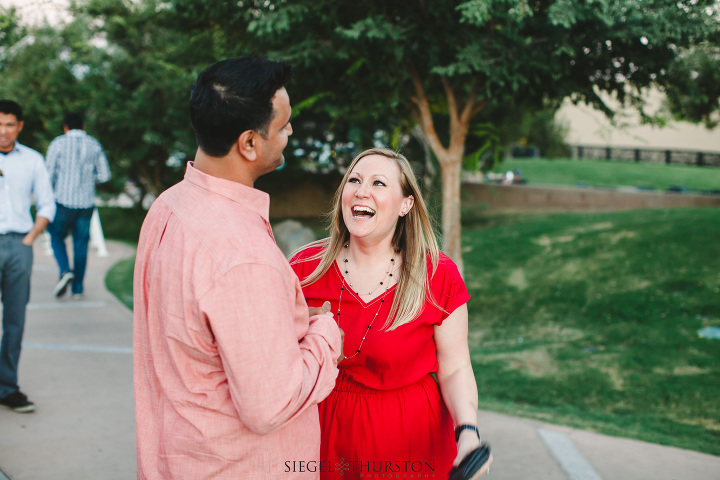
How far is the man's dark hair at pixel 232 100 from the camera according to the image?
5.13 ft

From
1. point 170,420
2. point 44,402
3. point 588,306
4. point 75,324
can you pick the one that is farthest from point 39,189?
point 588,306

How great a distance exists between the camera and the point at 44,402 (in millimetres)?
4562

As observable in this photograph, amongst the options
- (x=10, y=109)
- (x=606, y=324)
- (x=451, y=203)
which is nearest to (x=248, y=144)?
(x=10, y=109)

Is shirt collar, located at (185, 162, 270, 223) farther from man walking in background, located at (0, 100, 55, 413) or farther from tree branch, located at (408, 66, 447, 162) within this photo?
tree branch, located at (408, 66, 447, 162)

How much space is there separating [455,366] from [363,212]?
0.72 m

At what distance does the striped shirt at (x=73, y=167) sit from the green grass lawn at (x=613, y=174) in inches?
771

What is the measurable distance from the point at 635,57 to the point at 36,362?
6.63 m

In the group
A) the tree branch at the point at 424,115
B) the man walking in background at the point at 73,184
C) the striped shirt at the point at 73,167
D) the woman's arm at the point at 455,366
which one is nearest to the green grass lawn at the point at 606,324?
the tree branch at the point at 424,115

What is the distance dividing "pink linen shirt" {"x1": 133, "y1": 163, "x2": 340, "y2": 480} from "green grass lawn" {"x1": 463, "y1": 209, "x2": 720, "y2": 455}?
3706mm

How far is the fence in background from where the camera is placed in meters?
33.8

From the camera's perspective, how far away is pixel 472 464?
1.96 metres

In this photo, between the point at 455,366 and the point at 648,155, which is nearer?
the point at 455,366

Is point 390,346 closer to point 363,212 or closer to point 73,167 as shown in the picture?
point 363,212

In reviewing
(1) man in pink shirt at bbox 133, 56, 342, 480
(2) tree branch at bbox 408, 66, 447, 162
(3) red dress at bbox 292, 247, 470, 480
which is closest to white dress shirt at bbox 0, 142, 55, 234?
(3) red dress at bbox 292, 247, 470, 480
